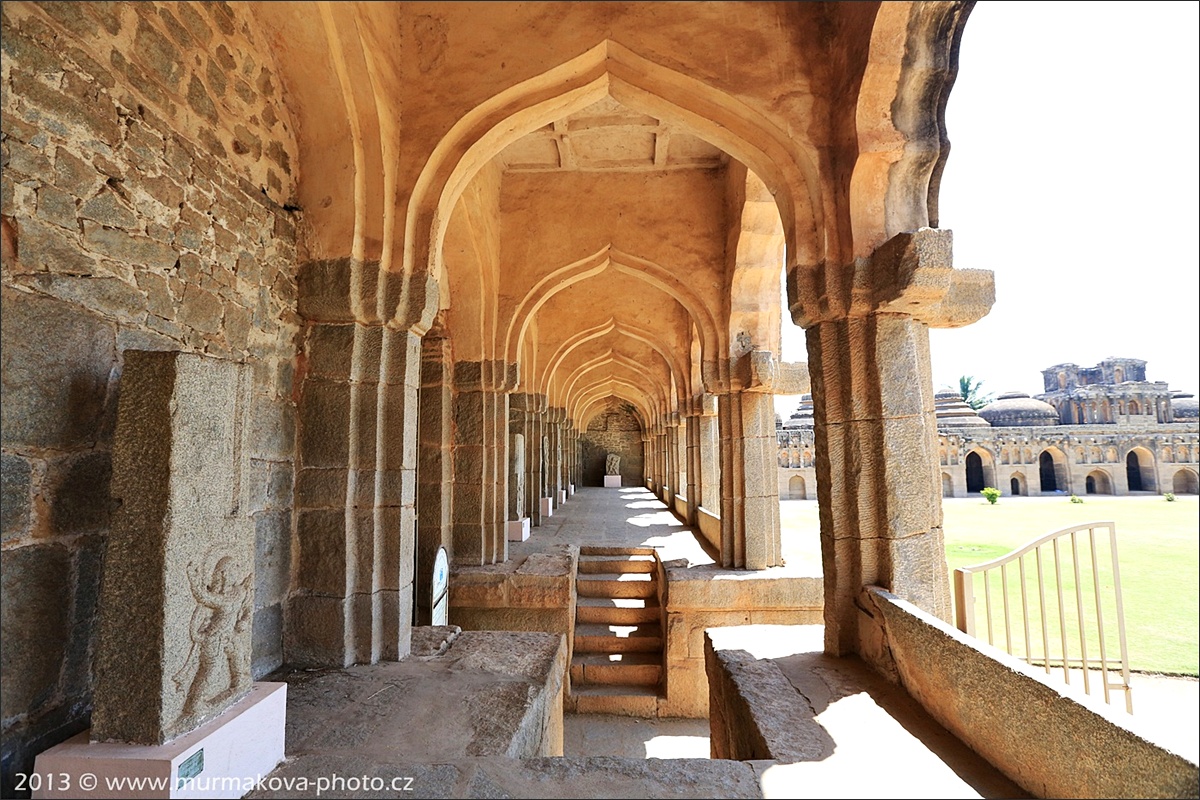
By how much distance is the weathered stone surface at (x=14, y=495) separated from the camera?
1643 mm

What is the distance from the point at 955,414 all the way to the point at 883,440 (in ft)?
84.9

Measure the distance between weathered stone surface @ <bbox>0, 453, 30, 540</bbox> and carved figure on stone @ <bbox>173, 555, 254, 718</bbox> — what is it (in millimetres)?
468

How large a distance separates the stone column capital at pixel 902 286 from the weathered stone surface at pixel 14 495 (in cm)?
339

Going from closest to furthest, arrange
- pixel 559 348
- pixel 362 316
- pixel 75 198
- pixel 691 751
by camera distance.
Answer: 1. pixel 75 198
2. pixel 362 316
3. pixel 691 751
4. pixel 559 348

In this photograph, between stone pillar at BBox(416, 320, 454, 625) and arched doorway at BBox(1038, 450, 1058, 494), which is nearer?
stone pillar at BBox(416, 320, 454, 625)

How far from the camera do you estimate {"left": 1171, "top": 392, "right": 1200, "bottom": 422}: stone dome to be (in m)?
24.2

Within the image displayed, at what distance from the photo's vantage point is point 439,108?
3488mm

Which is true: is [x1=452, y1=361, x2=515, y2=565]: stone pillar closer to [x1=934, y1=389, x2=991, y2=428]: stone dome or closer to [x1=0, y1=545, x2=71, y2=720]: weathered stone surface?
[x1=0, y1=545, x2=71, y2=720]: weathered stone surface

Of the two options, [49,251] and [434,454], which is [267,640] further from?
[434,454]

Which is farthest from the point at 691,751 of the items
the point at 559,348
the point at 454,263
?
the point at 559,348

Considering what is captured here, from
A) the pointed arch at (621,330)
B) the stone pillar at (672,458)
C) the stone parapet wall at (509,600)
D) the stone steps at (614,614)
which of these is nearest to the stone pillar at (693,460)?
the pointed arch at (621,330)

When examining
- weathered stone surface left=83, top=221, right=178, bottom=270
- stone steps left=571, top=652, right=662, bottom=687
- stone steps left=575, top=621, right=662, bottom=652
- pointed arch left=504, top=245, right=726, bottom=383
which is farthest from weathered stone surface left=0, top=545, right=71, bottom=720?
stone steps left=575, top=621, right=662, bottom=652

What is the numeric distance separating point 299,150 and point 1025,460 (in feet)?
91.1

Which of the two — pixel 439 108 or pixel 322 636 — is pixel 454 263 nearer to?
pixel 439 108
